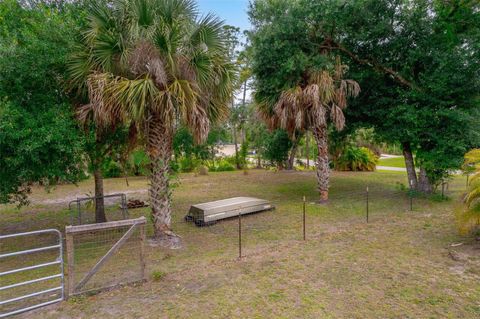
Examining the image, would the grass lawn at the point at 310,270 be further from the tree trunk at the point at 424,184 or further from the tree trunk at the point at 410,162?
the tree trunk at the point at 410,162

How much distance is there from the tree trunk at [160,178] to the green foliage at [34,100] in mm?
1438

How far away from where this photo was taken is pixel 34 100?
239 inches

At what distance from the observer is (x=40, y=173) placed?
5824 millimetres

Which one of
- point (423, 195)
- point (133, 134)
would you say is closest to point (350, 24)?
point (423, 195)

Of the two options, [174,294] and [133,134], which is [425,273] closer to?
[174,294]

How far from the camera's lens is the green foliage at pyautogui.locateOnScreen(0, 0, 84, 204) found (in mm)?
5355

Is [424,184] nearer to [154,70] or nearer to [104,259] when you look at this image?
[154,70]

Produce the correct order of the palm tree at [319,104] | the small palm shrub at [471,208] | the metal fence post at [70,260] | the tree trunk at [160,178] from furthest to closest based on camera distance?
1. the palm tree at [319,104]
2. the tree trunk at [160,178]
3. the small palm shrub at [471,208]
4. the metal fence post at [70,260]

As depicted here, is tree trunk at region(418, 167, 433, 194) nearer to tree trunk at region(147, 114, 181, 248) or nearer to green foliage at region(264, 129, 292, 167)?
green foliage at region(264, 129, 292, 167)

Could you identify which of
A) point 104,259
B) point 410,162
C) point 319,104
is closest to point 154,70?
point 104,259

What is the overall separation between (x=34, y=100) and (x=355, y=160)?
18.8 meters

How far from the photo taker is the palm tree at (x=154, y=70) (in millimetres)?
5836

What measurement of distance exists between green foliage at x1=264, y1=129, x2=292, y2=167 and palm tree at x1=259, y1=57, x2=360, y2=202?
7016 millimetres

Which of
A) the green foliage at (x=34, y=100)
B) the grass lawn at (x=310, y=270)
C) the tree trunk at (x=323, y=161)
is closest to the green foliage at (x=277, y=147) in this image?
the tree trunk at (x=323, y=161)
